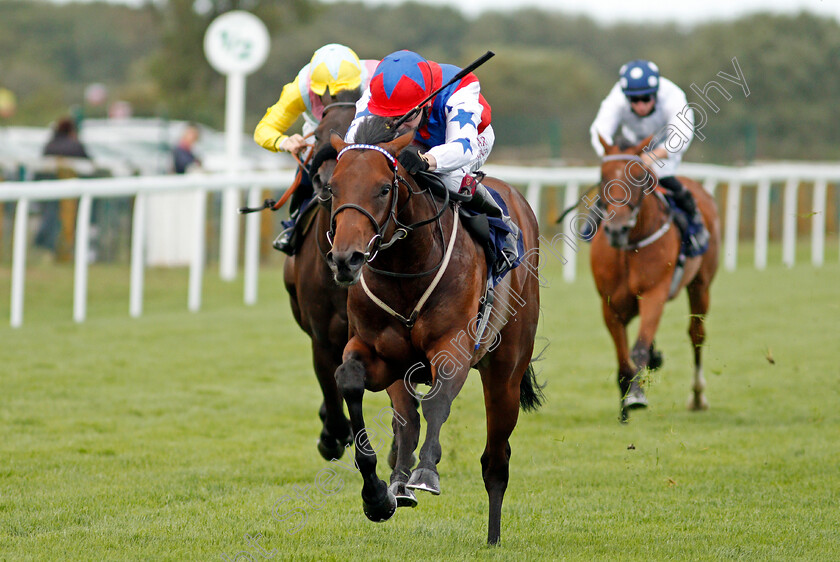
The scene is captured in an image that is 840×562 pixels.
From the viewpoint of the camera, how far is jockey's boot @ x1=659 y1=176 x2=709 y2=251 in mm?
7605

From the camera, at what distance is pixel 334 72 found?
523 cm

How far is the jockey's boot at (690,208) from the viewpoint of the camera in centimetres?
761

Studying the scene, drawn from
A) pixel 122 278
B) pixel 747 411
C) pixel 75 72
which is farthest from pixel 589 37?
pixel 747 411

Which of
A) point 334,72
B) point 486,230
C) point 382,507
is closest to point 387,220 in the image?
point 486,230

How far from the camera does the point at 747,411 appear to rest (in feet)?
23.7

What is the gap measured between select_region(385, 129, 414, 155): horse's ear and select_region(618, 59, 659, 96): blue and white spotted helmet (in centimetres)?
360

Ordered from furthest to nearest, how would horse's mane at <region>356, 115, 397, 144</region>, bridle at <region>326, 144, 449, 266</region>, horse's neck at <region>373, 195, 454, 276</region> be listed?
horse's neck at <region>373, 195, 454, 276</region> → horse's mane at <region>356, 115, 397, 144</region> → bridle at <region>326, 144, 449, 266</region>

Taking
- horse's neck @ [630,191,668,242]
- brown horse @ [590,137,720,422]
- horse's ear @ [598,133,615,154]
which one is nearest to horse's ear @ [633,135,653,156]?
brown horse @ [590,137,720,422]

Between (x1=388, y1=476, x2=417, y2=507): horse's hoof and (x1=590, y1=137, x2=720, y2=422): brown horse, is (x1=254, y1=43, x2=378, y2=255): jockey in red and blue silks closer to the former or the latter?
(x1=388, y1=476, x2=417, y2=507): horse's hoof

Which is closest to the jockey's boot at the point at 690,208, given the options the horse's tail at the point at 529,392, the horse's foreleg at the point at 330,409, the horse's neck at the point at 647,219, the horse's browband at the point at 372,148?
the horse's neck at the point at 647,219

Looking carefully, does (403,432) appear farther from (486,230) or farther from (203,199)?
(203,199)

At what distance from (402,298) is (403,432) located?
1.69 ft

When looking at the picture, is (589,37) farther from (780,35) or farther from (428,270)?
(428,270)

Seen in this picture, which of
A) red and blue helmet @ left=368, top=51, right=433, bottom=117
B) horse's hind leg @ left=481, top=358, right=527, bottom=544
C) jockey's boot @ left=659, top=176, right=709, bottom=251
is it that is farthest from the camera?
jockey's boot @ left=659, top=176, right=709, bottom=251
